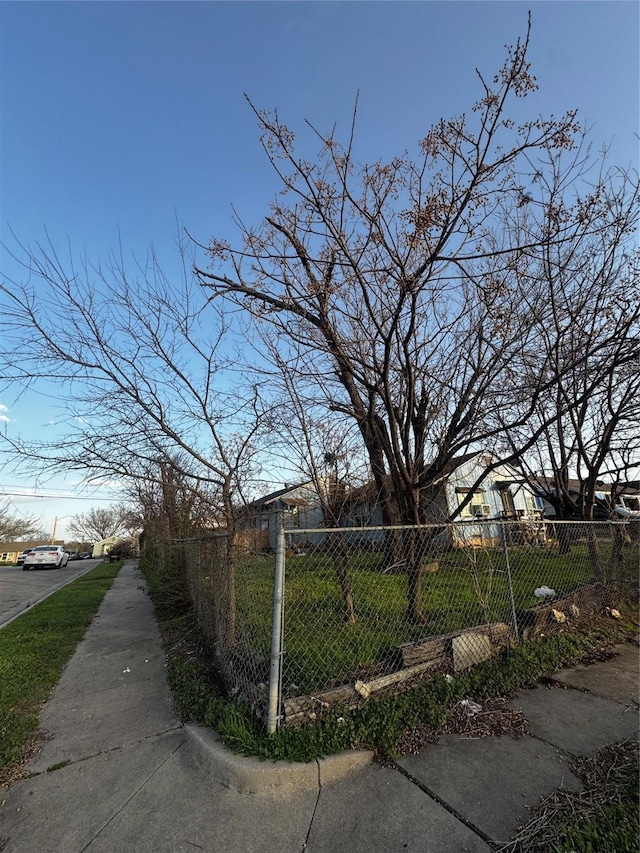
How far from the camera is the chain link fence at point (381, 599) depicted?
11.1 ft

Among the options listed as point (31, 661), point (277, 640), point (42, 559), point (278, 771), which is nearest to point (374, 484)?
point (277, 640)

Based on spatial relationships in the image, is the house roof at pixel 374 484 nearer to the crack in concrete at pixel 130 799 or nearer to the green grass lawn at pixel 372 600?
the green grass lawn at pixel 372 600

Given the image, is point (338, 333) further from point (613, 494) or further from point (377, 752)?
point (613, 494)

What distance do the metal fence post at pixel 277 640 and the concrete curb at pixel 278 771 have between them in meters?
0.27

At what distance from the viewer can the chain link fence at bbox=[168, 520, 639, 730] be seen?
337 centimetres

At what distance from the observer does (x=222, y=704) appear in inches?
135

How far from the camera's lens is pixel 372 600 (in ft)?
19.5

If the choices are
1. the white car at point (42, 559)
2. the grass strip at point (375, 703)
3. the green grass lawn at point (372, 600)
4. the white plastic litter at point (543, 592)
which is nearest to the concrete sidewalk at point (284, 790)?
the grass strip at point (375, 703)

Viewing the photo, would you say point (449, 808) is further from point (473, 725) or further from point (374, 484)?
point (374, 484)

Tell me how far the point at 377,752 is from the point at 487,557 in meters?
2.88

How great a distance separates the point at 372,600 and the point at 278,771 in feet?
11.7

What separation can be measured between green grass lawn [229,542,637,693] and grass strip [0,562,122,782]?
1941 mm

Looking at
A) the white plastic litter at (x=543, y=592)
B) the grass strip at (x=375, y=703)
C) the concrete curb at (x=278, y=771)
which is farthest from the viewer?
the white plastic litter at (x=543, y=592)

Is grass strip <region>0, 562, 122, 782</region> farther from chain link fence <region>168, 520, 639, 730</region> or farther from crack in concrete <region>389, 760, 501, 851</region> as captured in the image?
crack in concrete <region>389, 760, 501, 851</region>
